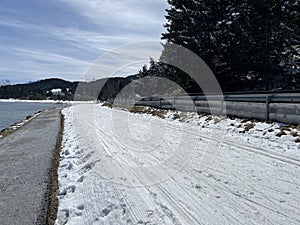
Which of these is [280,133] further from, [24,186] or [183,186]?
[24,186]

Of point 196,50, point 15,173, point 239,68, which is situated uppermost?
point 196,50

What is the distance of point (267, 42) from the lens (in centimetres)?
2173

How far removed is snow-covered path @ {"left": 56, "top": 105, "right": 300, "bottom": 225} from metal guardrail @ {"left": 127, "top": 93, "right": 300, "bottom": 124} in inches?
85.1

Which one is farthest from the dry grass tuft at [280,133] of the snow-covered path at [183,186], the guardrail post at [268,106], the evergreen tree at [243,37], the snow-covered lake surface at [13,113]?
the snow-covered lake surface at [13,113]

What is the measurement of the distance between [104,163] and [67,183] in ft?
4.70

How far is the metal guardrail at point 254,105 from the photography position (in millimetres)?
9812

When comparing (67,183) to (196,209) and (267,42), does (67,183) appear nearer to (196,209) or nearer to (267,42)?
(196,209)

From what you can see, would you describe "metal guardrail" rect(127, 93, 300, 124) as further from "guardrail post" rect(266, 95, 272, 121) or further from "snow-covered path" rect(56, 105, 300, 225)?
"snow-covered path" rect(56, 105, 300, 225)

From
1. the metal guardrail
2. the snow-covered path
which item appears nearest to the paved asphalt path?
the snow-covered path

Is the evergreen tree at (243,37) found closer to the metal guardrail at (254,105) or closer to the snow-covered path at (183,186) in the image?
the metal guardrail at (254,105)

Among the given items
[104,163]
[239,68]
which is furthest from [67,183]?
[239,68]

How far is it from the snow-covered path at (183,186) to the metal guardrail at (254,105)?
216cm

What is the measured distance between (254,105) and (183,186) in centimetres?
752

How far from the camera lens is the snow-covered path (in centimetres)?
433
